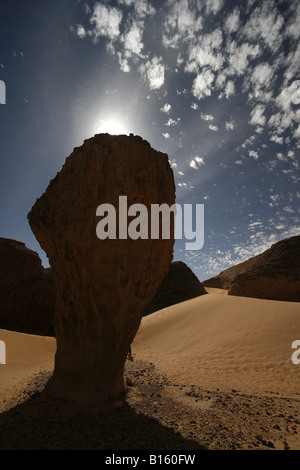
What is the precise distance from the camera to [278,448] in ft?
8.87

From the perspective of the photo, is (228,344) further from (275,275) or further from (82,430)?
(82,430)

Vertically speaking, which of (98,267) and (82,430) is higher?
(98,267)

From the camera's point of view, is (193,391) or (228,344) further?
(228,344)

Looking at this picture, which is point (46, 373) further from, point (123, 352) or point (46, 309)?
point (46, 309)

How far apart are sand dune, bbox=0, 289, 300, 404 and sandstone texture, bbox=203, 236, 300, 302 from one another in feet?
Result: 7.11

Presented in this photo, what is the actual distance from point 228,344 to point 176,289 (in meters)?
9.88

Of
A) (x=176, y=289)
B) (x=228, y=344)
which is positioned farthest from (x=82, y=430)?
(x=176, y=289)

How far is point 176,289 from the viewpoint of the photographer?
59.3 feet

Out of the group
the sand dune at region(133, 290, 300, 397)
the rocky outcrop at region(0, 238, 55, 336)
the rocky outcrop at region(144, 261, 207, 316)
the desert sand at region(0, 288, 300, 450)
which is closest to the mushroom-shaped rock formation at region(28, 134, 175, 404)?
the desert sand at region(0, 288, 300, 450)

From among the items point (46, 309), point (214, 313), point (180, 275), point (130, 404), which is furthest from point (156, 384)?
point (180, 275)

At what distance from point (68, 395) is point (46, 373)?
242 centimetres

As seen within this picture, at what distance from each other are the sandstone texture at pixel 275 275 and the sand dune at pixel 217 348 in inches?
85.3

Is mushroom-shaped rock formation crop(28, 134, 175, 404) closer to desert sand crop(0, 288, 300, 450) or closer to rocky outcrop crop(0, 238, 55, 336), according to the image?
desert sand crop(0, 288, 300, 450)

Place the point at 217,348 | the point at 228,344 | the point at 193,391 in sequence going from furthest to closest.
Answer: the point at 228,344
the point at 217,348
the point at 193,391
